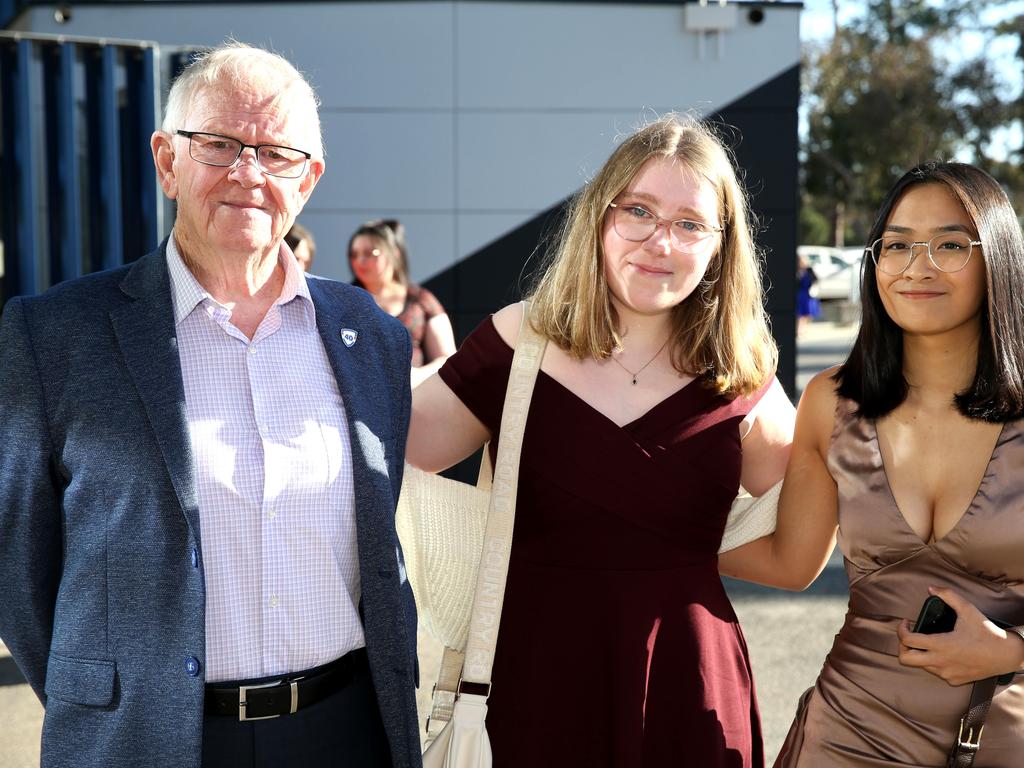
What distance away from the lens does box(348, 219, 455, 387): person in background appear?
6.01 metres

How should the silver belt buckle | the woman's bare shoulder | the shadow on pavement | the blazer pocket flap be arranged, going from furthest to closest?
1. the shadow on pavement
2. the woman's bare shoulder
3. the silver belt buckle
4. the blazer pocket flap

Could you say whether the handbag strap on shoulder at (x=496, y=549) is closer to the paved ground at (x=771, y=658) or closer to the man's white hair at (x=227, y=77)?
the man's white hair at (x=227, y=77)

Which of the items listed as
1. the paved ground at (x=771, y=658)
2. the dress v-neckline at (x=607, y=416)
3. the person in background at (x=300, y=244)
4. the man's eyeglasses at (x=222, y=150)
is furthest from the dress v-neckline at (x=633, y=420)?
the person in background at (x=300, y=244)

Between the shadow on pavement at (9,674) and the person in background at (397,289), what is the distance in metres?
2.46

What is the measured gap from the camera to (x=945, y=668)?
2.21 metres

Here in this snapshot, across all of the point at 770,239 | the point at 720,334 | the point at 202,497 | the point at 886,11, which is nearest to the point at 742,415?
the point at 720,334

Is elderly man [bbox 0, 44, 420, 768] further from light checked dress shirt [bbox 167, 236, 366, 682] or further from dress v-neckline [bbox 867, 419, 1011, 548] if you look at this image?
dress v-neckline [bbox 867, 419, 1011, 548]

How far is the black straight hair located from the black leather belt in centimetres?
130

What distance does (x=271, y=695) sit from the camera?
81.0 inches

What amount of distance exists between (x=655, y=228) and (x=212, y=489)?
1193 mm

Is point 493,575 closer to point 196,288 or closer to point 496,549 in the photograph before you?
point 496,549

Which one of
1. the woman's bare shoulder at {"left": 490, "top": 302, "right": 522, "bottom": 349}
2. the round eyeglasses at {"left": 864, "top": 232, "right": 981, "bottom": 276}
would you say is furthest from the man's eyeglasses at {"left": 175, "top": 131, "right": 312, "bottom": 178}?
the round eyeglasses at {"left": 864, "top": 232, "right": 981, "bottom": 276}

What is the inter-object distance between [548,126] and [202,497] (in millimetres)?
6955

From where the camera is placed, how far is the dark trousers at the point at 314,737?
2.04m
